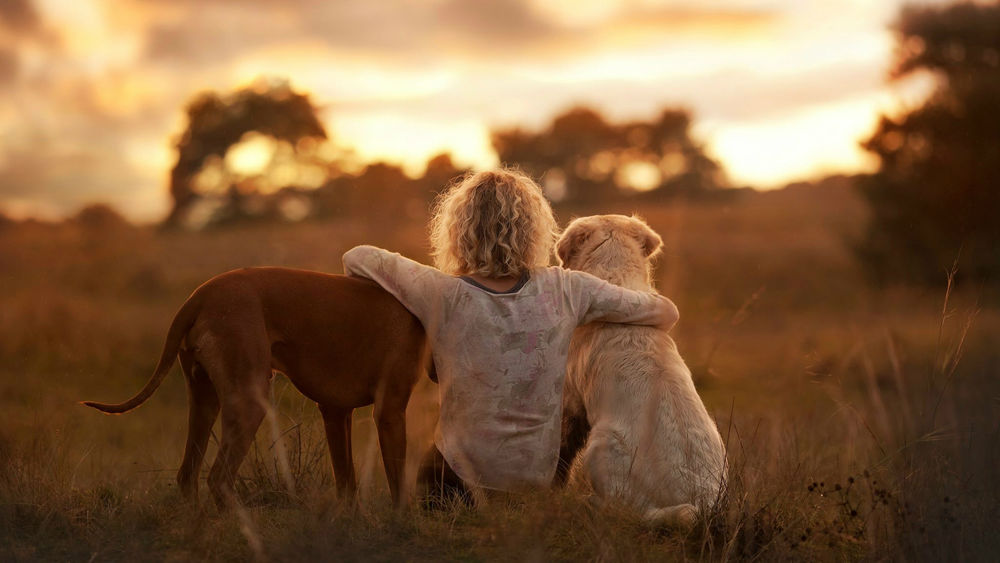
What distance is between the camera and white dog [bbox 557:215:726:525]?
157 inches

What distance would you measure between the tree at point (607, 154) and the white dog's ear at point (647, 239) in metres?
25.8

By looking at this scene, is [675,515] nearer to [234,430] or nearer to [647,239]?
[647,239]

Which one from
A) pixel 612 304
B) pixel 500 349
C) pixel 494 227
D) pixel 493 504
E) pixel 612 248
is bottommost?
pixel 493 504

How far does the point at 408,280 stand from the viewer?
14.0 ft

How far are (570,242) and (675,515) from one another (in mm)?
1782

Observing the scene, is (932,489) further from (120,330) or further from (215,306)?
(120,330)

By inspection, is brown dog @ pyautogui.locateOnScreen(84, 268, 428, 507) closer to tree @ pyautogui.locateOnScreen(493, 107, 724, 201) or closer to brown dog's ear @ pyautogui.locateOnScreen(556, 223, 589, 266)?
brown dog's ear @ pyautogui.locateOnScreen(556, 223, 589, 266)

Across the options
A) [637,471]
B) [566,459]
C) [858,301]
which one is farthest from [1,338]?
[858,301]

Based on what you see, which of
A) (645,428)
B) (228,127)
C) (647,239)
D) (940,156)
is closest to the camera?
(645,428)

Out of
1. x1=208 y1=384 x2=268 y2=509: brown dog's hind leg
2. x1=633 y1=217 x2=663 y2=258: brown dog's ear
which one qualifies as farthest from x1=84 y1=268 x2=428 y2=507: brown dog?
x1=633 y1=217 x2=663 y2=258: brown dog's ear

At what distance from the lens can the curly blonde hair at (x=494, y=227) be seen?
174 inches

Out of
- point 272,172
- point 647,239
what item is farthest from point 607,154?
point 647,239

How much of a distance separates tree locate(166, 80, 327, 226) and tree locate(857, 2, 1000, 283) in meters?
13.5

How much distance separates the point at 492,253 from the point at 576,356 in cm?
76
